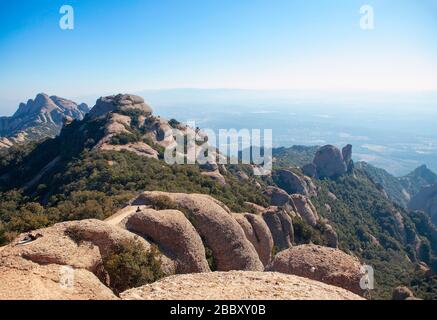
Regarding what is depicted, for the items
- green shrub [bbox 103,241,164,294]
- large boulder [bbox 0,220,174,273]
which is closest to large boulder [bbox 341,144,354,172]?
green shrub [bbox 103,241,164,294]

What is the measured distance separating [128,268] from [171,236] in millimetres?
5078

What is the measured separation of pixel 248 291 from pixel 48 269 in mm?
6720

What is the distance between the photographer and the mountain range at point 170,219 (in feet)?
47.5

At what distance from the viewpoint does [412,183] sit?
173875 mm

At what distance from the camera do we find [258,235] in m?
29.9

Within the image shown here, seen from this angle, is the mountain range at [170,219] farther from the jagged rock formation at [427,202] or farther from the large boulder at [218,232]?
the jagged rock formation at [427,202]

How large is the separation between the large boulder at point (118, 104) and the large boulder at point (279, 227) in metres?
49.4

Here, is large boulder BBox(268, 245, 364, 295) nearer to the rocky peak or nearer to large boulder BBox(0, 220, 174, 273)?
large boulder BBox(0, 220, 174, 273)

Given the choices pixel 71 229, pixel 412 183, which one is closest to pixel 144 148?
pixel 71 229

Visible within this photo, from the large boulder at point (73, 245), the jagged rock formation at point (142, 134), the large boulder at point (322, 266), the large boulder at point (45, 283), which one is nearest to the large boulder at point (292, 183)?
the jagged rock formation at point (142, 134)

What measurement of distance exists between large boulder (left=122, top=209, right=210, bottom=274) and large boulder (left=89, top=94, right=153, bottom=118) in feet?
203

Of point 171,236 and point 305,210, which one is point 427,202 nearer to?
point 305,210

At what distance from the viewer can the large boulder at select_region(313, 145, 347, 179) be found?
103750 mm

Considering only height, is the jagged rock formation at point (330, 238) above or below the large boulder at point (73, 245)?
below
